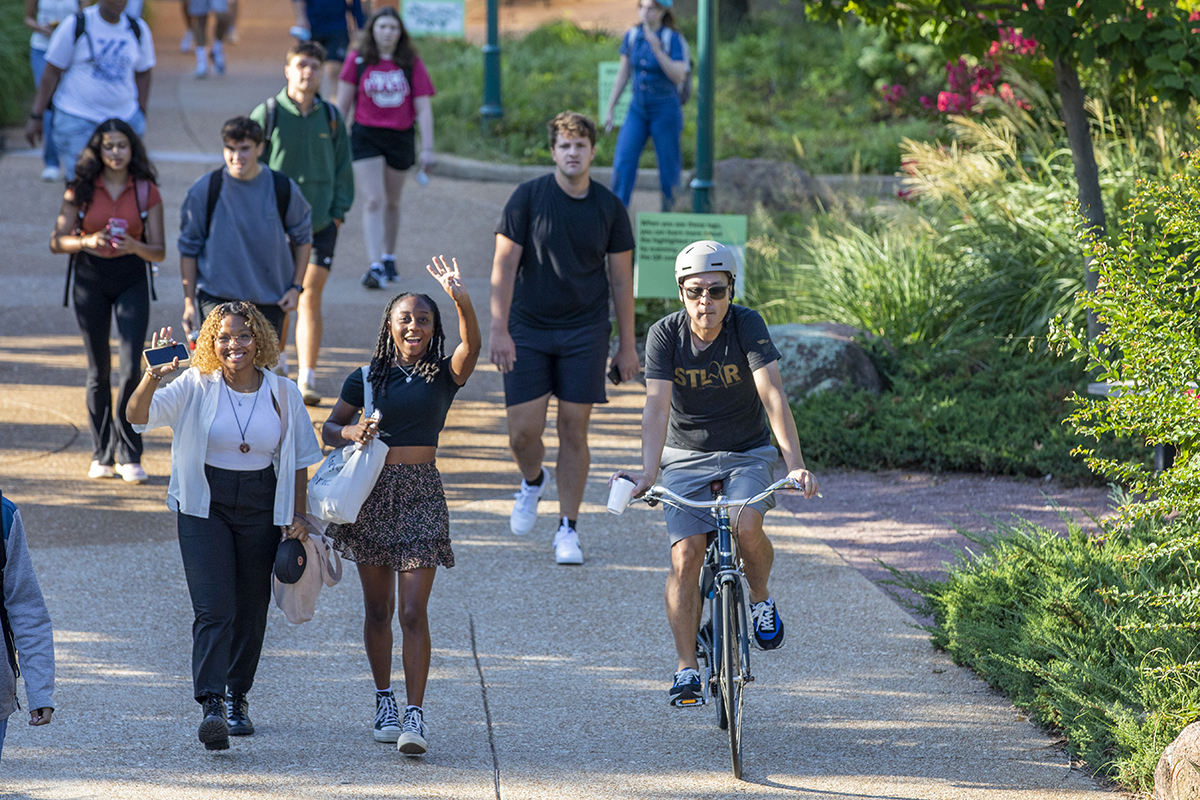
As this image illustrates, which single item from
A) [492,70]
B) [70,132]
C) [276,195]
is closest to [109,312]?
[276,195]

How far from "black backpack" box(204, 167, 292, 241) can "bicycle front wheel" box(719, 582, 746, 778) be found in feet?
11.7

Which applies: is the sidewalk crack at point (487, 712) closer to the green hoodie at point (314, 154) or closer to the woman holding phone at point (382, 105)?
the green hoodie at point (314, 154)

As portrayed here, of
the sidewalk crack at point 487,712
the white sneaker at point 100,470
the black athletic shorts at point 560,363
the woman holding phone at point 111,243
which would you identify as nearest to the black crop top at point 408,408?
the sidewalk crack at point 487,712

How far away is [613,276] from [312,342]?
2.62 meters

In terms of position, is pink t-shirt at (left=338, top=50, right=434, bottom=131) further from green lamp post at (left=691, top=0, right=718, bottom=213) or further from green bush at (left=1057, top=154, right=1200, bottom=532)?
green bush at (left=1057, top=154, right=1200, bottom=532)

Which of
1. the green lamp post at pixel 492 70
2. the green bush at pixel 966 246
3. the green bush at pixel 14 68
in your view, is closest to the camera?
the green bush at pixel 966 246

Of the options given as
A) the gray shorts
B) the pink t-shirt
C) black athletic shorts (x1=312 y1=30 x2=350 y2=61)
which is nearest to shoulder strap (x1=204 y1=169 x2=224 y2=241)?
the gray shorts

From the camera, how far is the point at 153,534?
6719 mm

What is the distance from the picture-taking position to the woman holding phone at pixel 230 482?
15.2 feet

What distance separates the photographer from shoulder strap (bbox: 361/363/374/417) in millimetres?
4796

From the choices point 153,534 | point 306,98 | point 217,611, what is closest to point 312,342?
point 306,98

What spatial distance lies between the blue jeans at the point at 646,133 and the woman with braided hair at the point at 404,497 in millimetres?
6838

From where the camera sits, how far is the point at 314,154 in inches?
324

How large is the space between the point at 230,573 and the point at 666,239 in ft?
17.5
